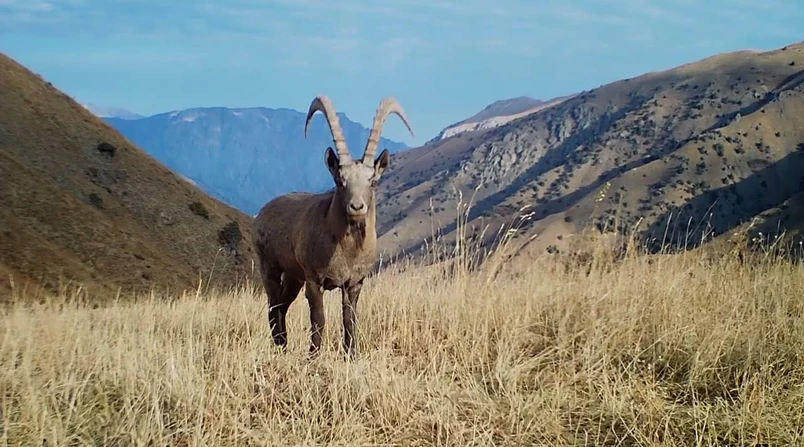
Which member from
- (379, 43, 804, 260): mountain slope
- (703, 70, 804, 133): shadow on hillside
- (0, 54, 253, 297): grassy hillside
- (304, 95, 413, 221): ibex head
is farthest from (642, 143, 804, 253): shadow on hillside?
(304, 95, 413, 221): ibex head

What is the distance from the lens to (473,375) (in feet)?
18.3

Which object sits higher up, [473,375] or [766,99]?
[766,99]

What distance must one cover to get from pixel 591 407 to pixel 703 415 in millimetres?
697

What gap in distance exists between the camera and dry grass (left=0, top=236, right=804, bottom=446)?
4.45 m

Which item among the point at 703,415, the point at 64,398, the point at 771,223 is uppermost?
the point at 64,398

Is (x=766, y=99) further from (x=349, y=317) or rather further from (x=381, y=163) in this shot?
(x=349, y=317)

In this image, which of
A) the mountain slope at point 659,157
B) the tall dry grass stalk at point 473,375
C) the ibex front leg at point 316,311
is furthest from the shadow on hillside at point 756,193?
the ibex front leg at point 316,311

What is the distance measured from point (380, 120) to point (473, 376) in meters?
2.46

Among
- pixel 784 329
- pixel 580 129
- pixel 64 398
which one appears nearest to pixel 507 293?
pixel 784 329

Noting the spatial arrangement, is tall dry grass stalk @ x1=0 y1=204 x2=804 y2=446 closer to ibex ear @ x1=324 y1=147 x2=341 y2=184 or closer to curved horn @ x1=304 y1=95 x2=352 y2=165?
ibex ear @ x1=324 y1=147 x2=341 y2=184

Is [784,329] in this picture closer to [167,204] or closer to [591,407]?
[591,407]

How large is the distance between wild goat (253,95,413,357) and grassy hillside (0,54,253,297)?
3373cm

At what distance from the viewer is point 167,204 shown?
66.7 metres

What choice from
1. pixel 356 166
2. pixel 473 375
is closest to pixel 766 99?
pixel 356 166
